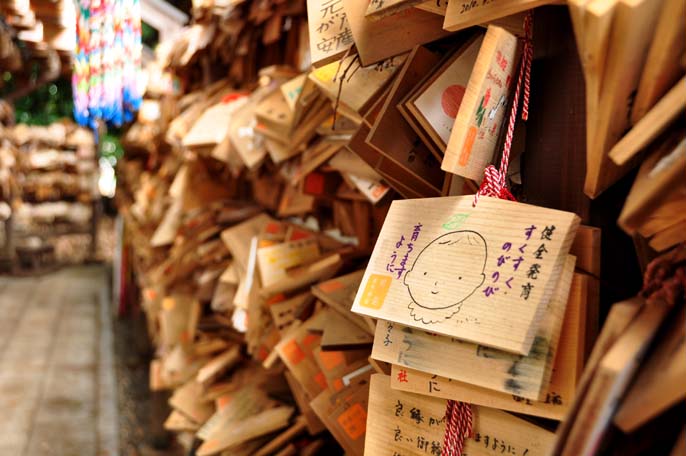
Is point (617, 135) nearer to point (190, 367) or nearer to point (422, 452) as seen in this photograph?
point (422, 452)

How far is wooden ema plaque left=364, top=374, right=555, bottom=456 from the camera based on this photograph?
94 centimetres

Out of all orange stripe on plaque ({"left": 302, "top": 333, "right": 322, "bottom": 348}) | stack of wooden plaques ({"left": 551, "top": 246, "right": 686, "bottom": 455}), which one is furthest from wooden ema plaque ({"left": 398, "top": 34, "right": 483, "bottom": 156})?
orange stripe on plaque ({"left": 302, "top": 333, "right": 322, "bottom": 348})

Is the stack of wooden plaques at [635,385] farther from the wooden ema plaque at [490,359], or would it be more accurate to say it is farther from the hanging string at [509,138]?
the hanging string at [509,138]

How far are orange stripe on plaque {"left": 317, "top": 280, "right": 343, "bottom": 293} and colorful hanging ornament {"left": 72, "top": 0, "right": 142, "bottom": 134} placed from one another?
231cm

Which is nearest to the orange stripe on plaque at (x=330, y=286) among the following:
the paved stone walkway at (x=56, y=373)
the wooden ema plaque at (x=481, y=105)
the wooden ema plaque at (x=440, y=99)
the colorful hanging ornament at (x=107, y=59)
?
the wooden ema plaque at (x=440, y=99)

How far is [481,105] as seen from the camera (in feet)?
3.12

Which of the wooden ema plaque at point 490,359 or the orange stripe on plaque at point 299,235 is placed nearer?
the wooden ema plaque at point 490,359

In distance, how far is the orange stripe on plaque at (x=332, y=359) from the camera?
5.52 ft

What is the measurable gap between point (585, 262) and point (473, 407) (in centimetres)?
29

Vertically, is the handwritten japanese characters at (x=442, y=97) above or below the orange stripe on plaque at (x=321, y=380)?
above

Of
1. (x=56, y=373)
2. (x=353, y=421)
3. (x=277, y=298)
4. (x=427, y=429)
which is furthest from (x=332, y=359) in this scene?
(x=56, y=373)

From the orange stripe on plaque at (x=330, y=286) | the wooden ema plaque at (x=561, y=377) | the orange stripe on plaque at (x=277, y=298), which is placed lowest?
the orange stripe on plaque at (x=277, y=298)

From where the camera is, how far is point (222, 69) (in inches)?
156

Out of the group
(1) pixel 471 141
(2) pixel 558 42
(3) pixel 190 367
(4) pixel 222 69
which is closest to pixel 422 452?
(1) pixel 471 141
